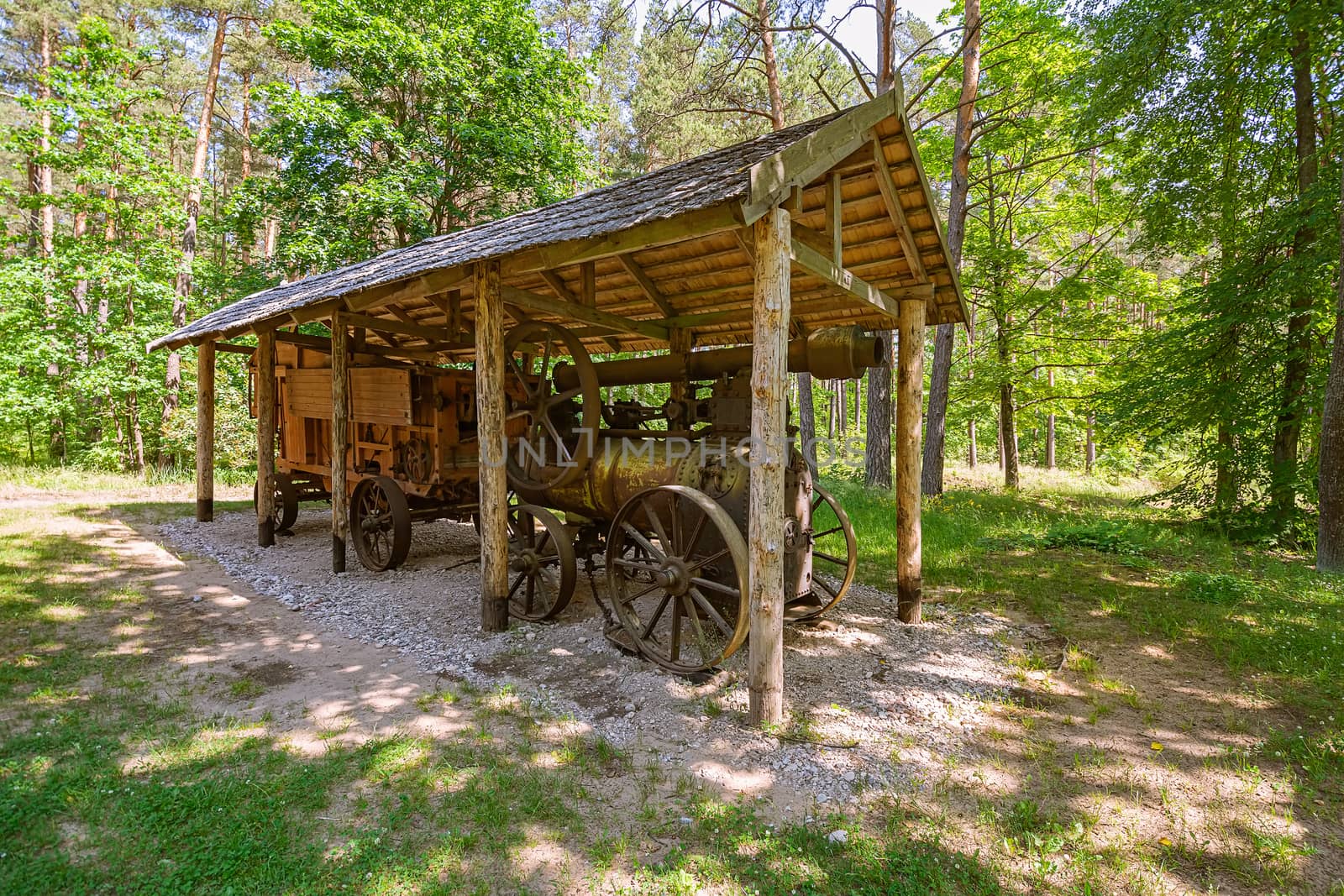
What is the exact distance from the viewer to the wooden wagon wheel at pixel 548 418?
17.2 feet

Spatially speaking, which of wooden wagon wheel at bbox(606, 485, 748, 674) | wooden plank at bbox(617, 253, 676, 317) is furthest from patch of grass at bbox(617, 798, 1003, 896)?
wooden plank at bbox(617, 253, 676, 317)

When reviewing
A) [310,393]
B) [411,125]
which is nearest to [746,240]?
[310,393]

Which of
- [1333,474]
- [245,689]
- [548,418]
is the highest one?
[548,418]

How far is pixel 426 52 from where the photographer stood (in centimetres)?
1155

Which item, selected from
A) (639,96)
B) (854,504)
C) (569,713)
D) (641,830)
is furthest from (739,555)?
(639,96)

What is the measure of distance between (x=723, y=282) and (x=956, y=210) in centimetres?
644

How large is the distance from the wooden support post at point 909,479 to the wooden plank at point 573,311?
8.41ft

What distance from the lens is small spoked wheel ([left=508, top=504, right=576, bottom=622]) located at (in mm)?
5109

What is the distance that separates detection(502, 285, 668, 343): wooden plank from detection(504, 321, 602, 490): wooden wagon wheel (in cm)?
21

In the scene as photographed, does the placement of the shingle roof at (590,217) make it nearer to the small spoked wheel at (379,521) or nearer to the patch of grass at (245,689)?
the small spoked wheel at (379,521)

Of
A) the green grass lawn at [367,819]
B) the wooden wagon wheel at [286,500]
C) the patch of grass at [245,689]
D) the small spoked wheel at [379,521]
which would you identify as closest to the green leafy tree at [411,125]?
the wooden wagon wheel at [286,500]

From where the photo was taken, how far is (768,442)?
3.38 metres

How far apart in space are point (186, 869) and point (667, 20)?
1093 cm

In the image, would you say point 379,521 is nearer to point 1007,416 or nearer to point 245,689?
point 245,689
